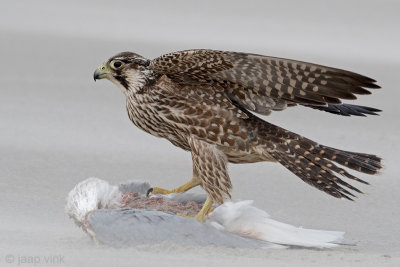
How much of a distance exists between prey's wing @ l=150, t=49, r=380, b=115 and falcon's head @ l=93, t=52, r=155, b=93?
7cm

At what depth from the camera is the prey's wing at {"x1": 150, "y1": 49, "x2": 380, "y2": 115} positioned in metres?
5.14

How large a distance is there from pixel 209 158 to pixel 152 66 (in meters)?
0.56

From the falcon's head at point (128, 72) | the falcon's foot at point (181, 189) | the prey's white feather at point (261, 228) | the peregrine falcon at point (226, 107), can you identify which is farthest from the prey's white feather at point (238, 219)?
the falcon's head at point (128, 72)

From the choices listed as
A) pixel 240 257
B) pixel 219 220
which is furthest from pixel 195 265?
pixel 219 220

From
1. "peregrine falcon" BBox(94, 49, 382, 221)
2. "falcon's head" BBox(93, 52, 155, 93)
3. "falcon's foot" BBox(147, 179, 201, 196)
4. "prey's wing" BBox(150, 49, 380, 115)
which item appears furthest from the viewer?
"falcon's foot" BBox(147, 179, 201, 196)

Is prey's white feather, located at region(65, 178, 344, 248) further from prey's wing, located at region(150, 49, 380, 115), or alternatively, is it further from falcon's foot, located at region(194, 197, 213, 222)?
prey's wing, located at region(150, 49, 380, 115)

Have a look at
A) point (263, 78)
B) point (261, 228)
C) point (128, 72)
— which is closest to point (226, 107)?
point (263, 78)

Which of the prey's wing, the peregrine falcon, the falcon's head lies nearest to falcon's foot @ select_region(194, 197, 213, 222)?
the peregrine falcon

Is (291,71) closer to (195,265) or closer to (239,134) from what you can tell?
(239,134)

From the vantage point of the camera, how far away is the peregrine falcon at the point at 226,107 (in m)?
5.30

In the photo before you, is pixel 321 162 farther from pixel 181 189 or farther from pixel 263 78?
pixel 181 189

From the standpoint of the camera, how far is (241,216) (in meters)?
5.29

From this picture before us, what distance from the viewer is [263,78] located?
536 centimetres

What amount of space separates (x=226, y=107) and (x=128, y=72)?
540mm
